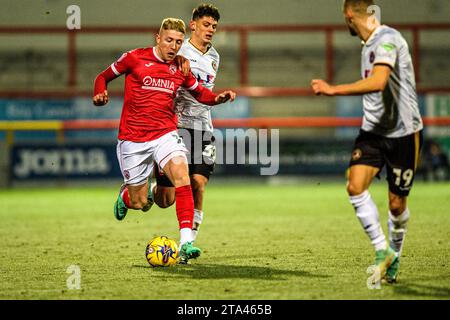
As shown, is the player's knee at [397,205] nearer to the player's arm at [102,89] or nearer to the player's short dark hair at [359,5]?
the player's short dark hair at [359,5]

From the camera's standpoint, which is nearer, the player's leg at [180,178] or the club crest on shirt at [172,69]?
the player's leg at [180,178]

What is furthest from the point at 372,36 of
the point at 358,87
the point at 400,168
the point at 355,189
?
the point at 355,189

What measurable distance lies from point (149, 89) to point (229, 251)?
6.28 feet

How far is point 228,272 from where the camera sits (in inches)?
274

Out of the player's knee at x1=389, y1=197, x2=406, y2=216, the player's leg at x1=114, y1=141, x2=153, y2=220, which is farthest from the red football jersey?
the player's knee at x1=389, y1=197, x2=406, y2=216

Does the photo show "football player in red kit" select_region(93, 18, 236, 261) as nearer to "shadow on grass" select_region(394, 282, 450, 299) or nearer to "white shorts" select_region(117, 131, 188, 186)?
"white shorts" select_region(117, 131, 188, 186)

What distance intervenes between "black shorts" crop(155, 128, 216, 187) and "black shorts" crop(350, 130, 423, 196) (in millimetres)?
2176

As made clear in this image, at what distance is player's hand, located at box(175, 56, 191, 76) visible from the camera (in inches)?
306

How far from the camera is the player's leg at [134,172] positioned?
26.1ft

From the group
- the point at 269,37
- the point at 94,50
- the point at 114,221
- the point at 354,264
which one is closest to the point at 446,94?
the point at 269,37

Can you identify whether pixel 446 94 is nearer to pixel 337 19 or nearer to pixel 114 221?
pixel 337 19

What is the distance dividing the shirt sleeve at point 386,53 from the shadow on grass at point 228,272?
1.77 m

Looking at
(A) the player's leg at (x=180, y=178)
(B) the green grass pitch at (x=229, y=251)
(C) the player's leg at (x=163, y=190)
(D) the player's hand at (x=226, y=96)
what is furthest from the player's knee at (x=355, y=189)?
(C) the player's leg at (x=163, y=190)

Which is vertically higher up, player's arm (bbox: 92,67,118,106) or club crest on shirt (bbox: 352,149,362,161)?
player's arm (bbox: 92,67,118,106)
